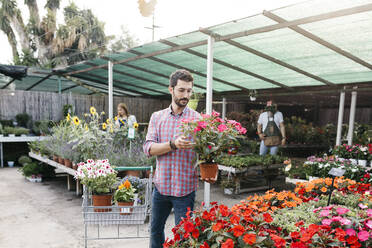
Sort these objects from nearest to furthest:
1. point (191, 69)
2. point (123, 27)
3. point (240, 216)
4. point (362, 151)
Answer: point (240, 216) → point (362, 151) → point (191, 69) → point (123, 27)

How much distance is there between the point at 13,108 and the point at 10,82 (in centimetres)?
98

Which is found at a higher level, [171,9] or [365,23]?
[171,9]

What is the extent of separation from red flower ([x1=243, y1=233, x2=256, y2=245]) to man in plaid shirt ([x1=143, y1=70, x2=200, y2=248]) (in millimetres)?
738

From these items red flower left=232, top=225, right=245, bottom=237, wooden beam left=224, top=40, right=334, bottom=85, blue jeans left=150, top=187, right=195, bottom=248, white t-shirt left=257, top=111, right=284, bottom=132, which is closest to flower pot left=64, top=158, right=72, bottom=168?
blue jeans left=150, top=187, right=195, bottom=248

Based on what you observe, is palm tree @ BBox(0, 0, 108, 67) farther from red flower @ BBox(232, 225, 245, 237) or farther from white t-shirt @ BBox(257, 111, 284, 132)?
red flower @ BBox(232, 225, 245, 237)

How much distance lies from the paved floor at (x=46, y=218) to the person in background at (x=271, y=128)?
1.28 m

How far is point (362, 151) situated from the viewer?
4.43 metres

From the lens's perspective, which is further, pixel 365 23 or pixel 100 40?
pixel 100 40

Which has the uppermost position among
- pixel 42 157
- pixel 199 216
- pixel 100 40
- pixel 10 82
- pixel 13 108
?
pixel 100 40

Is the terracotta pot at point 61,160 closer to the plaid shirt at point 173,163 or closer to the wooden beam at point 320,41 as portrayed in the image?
the plaid shirt at point 173,163

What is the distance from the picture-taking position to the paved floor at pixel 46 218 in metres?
3.16

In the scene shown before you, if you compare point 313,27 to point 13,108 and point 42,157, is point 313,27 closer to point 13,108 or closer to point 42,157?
point 42,157

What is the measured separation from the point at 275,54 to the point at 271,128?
152 cm

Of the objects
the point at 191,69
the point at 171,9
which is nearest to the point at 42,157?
the point at 191,69
